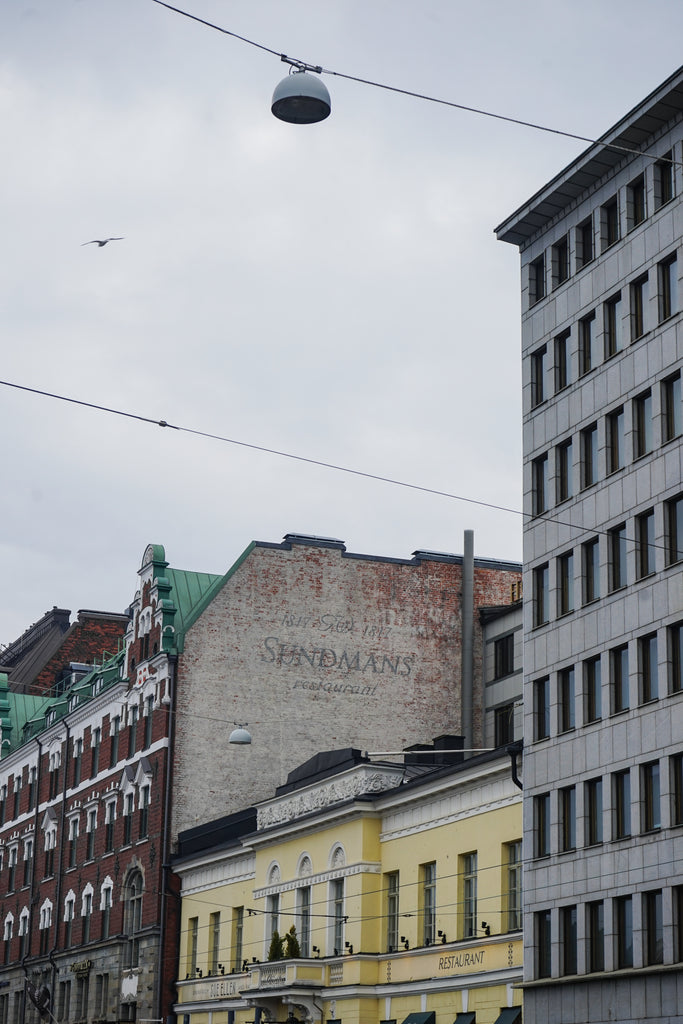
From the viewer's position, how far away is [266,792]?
65688 millimetres

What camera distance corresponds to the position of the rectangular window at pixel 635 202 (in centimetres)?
4316

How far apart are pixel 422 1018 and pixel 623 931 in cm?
926

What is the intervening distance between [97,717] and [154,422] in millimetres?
50280

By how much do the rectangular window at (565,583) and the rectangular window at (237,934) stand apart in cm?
2070

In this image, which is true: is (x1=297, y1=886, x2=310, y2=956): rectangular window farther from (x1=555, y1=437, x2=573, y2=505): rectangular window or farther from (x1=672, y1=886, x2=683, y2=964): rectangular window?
(x1=672, y1=886, x2=683, y2=964): rectangular window

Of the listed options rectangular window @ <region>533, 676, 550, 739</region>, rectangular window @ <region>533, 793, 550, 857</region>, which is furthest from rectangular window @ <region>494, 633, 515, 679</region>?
rectangular window @ <region>533, 793, 550, 857</region>

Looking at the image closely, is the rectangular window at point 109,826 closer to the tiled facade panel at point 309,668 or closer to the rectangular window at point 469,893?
the tiled facade panel at point 309,668

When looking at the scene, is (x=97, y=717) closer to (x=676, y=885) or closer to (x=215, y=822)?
(x=215, y=822)

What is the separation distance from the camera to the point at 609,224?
44.6m

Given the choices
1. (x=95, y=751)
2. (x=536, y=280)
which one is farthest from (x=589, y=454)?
(x=95, y=751)

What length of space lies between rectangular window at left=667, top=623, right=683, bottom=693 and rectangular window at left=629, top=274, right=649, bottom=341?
7697 millimetres

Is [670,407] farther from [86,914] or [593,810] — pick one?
[86,914]

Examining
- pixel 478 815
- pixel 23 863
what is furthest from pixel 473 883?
pixel 23 863

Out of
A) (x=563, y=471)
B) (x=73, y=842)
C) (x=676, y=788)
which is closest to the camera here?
(x=676, y=788)
